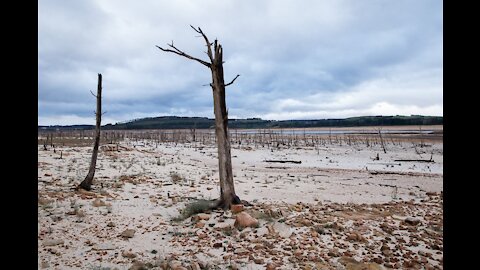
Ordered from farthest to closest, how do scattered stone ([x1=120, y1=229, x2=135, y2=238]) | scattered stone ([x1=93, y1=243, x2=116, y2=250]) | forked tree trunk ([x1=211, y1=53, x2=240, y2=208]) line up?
1. forked tree trunk ([x1=211, y1=53, x2=240, y2=208])
2. scattered stone ([x1=120, y1=229, x2=135, y2=238])
3. scattered stone ([x1=93, y1=243, x2=116, y2=250])

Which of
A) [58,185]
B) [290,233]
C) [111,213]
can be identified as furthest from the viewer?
[58,185]

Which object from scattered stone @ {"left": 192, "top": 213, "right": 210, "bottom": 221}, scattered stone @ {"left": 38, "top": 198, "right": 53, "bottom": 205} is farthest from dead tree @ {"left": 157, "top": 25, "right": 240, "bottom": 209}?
scattered stone @ {"left": 38, "top": 198, "right": 53, "bottom": 205}

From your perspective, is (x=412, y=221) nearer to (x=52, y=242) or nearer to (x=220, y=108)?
(x=220, y=108)

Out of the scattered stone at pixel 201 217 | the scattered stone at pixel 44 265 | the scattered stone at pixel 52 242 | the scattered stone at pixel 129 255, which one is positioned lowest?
the scattered stone at pixel 129 255

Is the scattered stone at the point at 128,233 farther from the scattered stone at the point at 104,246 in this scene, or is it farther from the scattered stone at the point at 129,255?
the scattered stone at the point at 129,255

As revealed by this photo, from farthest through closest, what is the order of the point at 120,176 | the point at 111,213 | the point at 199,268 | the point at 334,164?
the point at 334,164 < the point at 120,176 < the point at 111,213 < the point at 199,268

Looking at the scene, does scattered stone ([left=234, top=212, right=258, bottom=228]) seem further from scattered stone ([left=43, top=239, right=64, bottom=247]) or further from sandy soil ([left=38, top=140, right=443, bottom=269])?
scattered stone ([left=43, top=239, right=64, bottom=247])

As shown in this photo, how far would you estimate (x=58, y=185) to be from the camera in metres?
10.7

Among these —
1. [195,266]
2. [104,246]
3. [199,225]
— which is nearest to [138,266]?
[195,266]

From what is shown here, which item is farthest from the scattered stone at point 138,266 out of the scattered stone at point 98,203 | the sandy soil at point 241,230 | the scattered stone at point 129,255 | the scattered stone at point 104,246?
the scattered stone at point 98,203

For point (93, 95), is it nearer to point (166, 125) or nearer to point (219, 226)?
point (219, 226)
